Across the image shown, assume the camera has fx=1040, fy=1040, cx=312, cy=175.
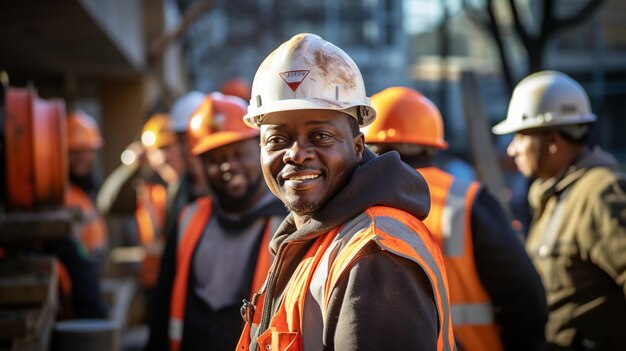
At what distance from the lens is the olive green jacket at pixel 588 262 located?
542 centimetres

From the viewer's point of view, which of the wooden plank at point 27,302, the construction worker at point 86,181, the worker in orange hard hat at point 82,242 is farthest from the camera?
the construction worker at point 86,181

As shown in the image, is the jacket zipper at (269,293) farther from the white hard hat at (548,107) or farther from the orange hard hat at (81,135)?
the orange hard hat at (81,135)

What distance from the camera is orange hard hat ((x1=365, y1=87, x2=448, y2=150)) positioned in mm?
5328

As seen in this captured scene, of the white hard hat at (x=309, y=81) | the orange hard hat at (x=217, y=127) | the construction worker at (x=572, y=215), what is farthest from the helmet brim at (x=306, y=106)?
the construction worker at (x=572, y=215)

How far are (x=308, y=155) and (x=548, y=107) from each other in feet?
11.2

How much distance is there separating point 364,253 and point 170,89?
2256 centimetres

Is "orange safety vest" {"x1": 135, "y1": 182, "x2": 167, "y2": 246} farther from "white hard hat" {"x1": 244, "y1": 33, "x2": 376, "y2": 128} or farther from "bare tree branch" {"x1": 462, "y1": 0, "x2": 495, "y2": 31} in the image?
"white hard hat" {"x1": 244, "y1": 33, "x2": 376, "y2": 128}

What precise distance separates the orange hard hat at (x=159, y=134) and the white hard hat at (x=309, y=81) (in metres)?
6.79

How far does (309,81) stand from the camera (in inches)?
124

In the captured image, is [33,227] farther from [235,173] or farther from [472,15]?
[472,15]

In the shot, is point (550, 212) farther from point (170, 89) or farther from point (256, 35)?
point (256, 35)

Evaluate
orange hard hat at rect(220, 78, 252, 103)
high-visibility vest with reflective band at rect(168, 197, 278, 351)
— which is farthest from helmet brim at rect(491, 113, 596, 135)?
orange hard hat at rect(220, 78, 252, 103)

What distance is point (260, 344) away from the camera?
3.08 metres

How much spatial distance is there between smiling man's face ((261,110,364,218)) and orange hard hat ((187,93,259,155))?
2.55 meters
